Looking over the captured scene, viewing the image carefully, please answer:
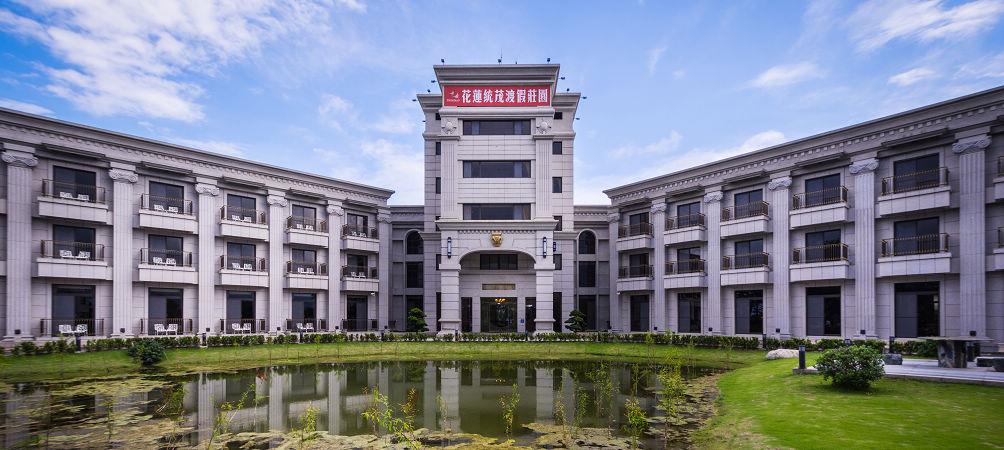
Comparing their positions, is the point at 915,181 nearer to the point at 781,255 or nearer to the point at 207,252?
the point at 781,255

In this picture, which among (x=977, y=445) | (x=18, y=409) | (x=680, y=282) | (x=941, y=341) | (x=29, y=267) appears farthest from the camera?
(x=680, y=282)

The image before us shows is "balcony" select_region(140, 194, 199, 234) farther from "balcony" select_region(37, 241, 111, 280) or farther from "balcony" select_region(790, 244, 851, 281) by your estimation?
"balcony" select_region(790, 244, 851, 281)

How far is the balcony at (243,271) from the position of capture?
35.2 m

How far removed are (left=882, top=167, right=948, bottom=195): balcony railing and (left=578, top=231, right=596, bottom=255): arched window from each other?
2241 centimetres

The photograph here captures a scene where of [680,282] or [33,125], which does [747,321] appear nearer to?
[680,282]

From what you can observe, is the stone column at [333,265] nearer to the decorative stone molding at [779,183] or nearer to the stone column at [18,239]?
the stone column at [18,239]

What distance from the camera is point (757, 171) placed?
1329 inches

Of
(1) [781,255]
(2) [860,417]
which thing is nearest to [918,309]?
(1) [781,255]

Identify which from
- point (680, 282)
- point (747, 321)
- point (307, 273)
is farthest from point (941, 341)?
A: point (307, 273)

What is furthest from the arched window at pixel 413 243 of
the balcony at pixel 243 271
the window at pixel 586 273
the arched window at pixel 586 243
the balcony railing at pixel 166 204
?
the balcony railing at pixel 166 204

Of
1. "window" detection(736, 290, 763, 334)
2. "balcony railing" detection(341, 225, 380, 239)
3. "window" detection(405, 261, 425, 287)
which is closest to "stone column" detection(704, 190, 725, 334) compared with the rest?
"window" detection(736, 290, 763, 334)

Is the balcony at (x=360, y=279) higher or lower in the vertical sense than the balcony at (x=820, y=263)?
lower

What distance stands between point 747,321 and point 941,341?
16.2 meters

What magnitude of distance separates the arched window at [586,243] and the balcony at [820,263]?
17393mm
